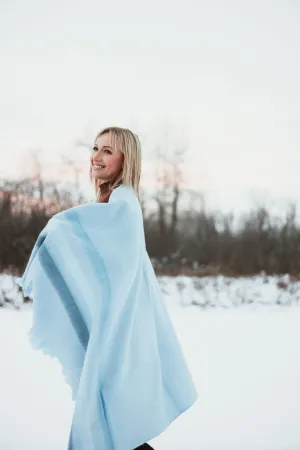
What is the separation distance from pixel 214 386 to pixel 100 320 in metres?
2.33

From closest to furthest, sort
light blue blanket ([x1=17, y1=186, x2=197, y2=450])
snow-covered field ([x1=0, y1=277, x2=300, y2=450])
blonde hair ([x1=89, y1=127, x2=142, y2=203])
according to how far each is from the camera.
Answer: light blue blanket ([x1=17, y1=186, x2=197, y2=450]) → blonde hair ([x1=89, y1=127, x2=142, y2=203]) → snow-covered field ([x1=0, y1=277, x2=300, y2=450])

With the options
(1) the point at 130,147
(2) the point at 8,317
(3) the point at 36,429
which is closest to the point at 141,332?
(1) the point at 130,147

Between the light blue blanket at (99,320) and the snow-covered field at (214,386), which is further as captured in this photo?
the snow-covered field at (214,386)

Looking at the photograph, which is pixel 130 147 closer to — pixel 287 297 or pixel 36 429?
pixel 36 429

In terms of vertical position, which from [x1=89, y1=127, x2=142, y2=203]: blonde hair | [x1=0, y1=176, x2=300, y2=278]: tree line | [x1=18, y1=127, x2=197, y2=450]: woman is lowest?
[x1=0, y1=176, x2=300, y2=278]: tree line

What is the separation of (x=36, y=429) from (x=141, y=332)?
149 cm

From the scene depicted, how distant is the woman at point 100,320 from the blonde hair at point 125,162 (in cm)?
13

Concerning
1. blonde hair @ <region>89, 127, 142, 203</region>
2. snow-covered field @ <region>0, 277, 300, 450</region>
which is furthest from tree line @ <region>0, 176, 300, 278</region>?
blonde hair @ <region>89, 127, 142, 203</region>

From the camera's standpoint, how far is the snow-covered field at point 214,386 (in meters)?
2.71

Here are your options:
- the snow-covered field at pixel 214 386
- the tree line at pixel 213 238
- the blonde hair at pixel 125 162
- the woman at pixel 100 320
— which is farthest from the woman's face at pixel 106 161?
the tree line at pixel 213 238

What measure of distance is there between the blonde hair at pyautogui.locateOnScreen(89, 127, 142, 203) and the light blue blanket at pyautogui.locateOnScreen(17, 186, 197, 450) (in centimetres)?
15

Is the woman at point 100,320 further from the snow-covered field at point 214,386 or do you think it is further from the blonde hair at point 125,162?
the snow-covered field at point 214,386

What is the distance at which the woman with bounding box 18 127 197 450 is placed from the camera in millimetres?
1645

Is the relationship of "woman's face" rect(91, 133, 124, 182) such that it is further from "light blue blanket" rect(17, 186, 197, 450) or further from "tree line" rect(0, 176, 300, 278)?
"tree line" rect(0, 176, 300, 278)
